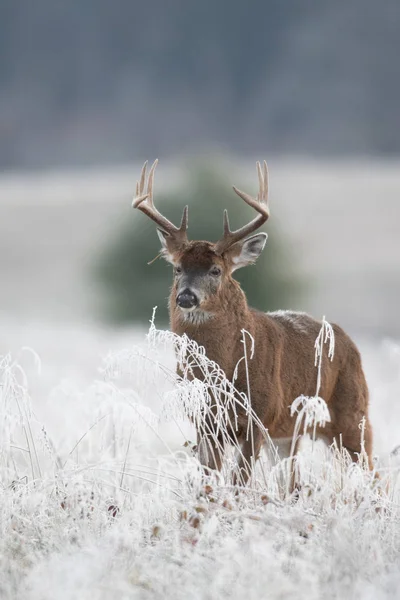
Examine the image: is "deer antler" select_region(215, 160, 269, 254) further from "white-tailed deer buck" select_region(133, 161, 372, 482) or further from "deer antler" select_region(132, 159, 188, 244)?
"deer antler" select_region(132, 159, 188, 244)

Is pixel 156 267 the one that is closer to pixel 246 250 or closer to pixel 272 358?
pixel 246 250

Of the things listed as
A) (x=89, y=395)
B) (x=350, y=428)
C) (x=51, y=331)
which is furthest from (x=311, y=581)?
(x=51, y=331)

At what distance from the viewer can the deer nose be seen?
22.8ft

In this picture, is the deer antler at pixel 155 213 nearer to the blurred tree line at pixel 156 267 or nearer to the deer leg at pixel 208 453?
the deer leg at pixel 208 453

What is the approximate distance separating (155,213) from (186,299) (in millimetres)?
1177

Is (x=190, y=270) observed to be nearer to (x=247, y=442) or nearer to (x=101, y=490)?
(x=247, y=442)

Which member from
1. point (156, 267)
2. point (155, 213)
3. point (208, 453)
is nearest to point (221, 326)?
point (208, 453)

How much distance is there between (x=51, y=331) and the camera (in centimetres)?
2159

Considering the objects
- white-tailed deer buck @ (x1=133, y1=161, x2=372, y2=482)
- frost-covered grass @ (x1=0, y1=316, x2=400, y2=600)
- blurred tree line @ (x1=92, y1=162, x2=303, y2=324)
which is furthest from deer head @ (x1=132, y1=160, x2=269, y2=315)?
blurred tree line @ (x1=92, y1=162, x2=303, y2=324)

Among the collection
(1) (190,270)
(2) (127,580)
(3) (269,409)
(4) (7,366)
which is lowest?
(2) (127,580)

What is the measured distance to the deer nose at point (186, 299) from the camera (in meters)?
6.96

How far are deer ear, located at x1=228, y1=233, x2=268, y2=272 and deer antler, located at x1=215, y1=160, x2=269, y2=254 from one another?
58 millimetres

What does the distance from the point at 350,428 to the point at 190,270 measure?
2.01m

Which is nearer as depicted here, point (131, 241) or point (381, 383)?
point (381, 383)
